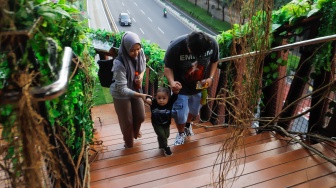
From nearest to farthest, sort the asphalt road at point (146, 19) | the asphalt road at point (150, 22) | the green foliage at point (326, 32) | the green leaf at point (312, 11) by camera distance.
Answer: the green foliage at point (326, 32), the green leaf at point (312, 11), the asphalt road at point (150, 22), the asphalt road at point (146, 19)

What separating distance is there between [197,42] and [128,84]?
2.65 feet

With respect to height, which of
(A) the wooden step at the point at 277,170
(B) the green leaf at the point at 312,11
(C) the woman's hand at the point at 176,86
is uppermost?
(B) the green leaf at the point at 312,11

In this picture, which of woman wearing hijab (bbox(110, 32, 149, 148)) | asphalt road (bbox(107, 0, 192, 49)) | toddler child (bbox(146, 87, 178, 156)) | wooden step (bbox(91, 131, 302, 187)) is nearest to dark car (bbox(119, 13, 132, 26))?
asphalt road (bbox(107, 0, 192, 49))

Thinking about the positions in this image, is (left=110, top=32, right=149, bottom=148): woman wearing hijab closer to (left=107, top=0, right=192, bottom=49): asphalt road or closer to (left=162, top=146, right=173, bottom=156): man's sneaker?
(left=162, top=146, right=173, bottom=156): man's sneaker

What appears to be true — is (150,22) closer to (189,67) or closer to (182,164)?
(189,67)

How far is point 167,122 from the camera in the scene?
10.0ft

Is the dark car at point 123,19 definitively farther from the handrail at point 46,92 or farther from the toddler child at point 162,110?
the handrail at point 46,92

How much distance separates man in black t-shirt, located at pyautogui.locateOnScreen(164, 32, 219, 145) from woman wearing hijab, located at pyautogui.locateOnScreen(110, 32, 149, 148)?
0.98 feet

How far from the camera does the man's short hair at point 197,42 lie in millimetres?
2721

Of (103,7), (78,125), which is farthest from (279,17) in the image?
(103,7)

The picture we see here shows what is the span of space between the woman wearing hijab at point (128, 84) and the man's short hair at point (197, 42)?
0.50 m

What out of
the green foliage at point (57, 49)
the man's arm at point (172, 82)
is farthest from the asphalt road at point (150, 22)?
the green foliage at point (57, 49)

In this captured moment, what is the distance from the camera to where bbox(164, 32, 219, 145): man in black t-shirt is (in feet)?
9.16

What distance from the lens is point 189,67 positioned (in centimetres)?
Result: 294
